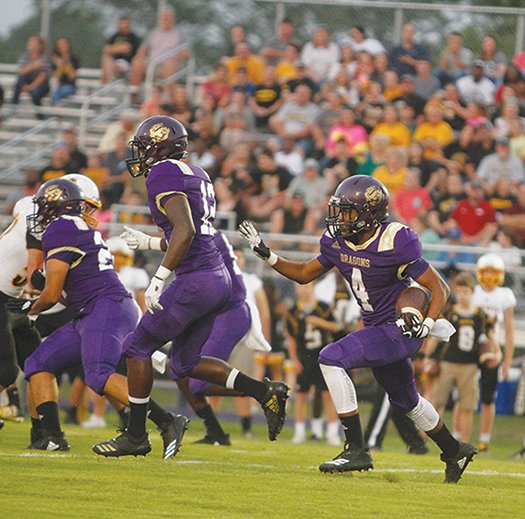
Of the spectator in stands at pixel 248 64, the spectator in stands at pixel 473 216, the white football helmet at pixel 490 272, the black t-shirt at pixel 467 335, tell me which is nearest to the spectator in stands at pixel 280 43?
the spectator in stands at pixel 248 64

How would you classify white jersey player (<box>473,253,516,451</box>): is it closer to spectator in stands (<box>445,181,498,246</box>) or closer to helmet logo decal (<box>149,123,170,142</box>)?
spectator in stands (<box>445,181,498,246</box>)

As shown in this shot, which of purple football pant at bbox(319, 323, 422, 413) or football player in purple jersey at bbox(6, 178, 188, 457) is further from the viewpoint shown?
football player in purple jersey at bbox(6, 178, 188, 457)

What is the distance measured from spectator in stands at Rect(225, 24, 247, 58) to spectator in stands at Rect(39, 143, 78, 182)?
294cm

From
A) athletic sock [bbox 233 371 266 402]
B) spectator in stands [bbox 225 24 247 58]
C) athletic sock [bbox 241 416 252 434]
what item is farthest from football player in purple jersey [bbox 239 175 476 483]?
spectator in stands [bbox 225 24 247 58]

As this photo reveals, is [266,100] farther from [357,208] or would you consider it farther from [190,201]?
[357,208]

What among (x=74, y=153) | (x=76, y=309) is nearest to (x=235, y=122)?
(x=74, y=153)

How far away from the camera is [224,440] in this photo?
9922 mm

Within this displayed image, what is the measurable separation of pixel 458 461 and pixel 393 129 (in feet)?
29.3

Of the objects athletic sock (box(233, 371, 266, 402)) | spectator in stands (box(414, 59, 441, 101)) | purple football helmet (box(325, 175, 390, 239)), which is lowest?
athletic sock (box(233, 371, 266, 402))

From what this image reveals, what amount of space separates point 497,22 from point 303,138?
3.41 metres

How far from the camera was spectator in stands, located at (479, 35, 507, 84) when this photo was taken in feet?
55.6

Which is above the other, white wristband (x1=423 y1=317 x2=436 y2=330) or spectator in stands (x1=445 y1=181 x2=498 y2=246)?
white wristband (x1=423 y1=317 x2=436 y2=330)

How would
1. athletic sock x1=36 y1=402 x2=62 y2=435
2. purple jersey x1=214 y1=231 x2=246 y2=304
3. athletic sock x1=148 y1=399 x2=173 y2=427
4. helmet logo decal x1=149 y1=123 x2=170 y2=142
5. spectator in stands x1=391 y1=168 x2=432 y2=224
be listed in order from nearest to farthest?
helmet logo decal x1=149 y1=123 x2=170 y2=142
athletic sock x1=148 y1=399 x2=173 y2=427
athletic sock x1=36 y1=402 x2=62 y2=435
purple jersey x1=214 y1=231 x2=246 y2=304
spectator in stands x1=391 y1=168 x2=432 y2=224

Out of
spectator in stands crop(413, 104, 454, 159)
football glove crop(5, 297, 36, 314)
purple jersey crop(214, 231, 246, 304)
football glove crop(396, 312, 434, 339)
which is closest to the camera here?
football glove crop(396, 312, 434, 339)
